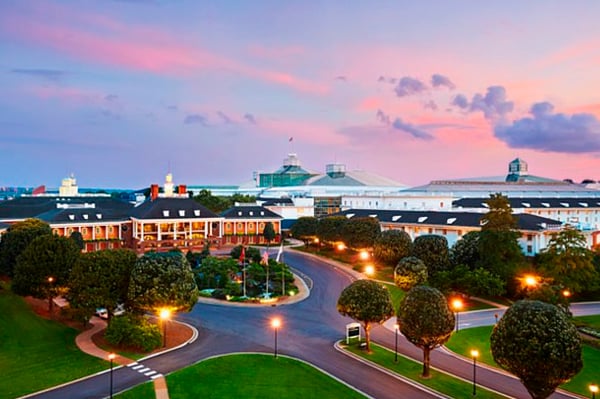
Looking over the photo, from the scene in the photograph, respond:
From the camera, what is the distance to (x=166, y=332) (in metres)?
42.6

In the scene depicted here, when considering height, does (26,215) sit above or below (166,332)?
above

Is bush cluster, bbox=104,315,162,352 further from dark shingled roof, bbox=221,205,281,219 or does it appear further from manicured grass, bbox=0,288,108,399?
dark shingled roof, bbox=221,205,281,219

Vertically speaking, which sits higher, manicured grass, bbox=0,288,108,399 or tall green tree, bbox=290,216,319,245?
tall green tree, bbox=290,216,319,245

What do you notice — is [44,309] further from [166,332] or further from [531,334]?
[531,334]

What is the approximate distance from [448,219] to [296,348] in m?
51.0

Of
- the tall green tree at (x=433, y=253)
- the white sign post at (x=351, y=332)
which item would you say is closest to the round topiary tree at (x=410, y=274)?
the tall green tree at (x=433, y=253)

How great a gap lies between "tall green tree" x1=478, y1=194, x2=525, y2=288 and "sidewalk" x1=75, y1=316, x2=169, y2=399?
40.4m

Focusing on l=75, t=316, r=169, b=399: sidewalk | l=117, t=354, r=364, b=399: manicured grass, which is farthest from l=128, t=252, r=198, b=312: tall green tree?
l=117, t=354, r=364, b=399: manicured grass

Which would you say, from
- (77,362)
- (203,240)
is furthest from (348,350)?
(203,240)

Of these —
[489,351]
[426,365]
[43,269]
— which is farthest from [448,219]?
[43,269]

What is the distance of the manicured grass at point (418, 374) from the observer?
31391 millimetres

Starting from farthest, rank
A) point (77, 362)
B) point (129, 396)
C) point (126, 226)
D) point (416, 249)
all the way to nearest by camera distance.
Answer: point (126, 226)
point (416, 249)
point (77, 362)
point (129, 396)

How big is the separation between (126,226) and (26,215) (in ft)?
62.6

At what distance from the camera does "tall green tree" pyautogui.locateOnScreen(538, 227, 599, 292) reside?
52094 mm
